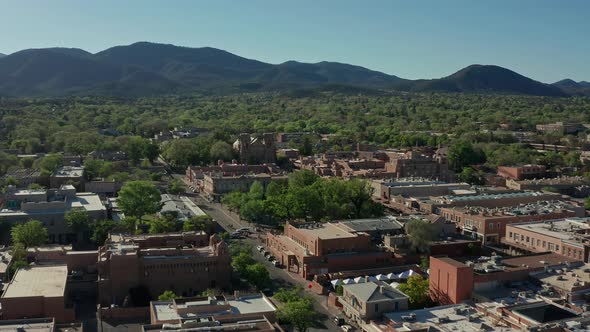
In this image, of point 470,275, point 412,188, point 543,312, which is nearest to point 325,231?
point 470,275

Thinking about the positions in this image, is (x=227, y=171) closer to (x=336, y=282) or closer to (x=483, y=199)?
(x=483, y=199)

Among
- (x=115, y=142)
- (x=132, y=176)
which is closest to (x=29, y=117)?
(x=115, y=142)

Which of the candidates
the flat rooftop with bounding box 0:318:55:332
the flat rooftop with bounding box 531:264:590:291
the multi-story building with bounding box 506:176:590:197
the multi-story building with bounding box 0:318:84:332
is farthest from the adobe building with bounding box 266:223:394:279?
the multi-story building with bounding box 506:176:590:197

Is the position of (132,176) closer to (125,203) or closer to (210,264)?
(125,203)

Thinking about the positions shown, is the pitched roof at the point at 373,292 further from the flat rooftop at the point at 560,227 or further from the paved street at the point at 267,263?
the flat rooftop at the point at 560,227

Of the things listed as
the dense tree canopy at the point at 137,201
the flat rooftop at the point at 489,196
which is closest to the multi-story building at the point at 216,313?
the dense tree canopy at the point at 137,201
